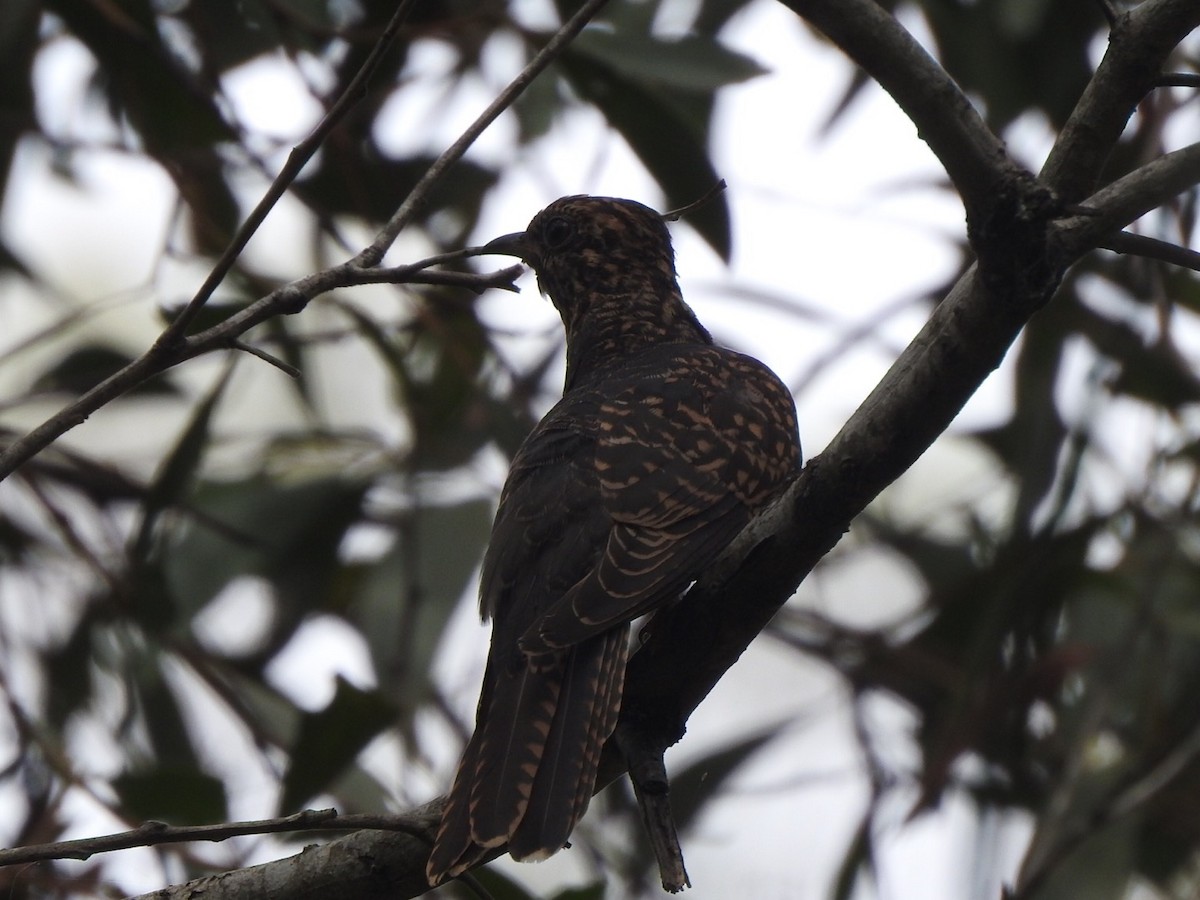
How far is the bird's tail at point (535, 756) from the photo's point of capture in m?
2.20

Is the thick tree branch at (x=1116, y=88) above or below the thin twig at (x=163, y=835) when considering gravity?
above

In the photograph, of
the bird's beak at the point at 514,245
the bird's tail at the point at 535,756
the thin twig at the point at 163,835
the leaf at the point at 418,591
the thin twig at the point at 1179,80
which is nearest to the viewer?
the thin twig at the point at 163,835

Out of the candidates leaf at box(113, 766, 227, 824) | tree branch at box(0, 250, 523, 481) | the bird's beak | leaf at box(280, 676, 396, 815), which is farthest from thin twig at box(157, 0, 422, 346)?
the bird's beak

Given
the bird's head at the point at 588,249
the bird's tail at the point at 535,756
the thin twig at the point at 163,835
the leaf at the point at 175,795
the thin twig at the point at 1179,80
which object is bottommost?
the thin twig at the point at 163,835

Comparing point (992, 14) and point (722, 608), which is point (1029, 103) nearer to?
point (992, 14)

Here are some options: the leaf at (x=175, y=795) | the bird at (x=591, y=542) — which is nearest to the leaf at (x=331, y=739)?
the leaf at (x=175, y=795)

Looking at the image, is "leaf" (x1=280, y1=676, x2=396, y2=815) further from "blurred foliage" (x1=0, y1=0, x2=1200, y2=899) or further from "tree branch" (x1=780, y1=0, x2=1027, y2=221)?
"tree branch" (x1=780, y1=0, x2=1027, y2=221)

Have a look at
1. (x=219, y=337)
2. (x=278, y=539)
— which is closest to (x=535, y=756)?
(x=219, y=337)

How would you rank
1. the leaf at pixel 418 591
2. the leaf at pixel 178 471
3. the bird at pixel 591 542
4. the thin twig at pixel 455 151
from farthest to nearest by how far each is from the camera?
the leaf at pixel 418 591 → the leaf at pixel 178 471 → the bird at pixel 591 542 → the thin twig at pixel 455 151

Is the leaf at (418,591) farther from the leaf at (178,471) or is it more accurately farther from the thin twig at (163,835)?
the thin twig at (163,835)

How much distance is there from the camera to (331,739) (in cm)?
318

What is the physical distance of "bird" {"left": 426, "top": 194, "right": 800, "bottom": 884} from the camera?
233 cm

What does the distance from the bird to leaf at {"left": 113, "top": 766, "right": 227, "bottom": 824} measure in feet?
2.58

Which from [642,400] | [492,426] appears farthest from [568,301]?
[642,400]
